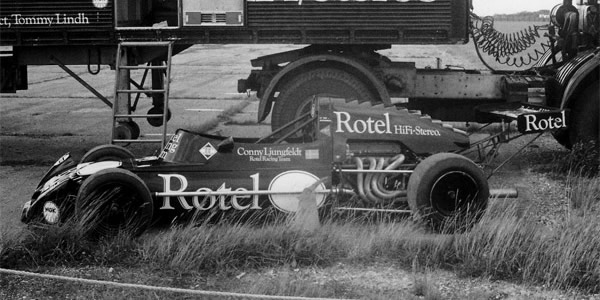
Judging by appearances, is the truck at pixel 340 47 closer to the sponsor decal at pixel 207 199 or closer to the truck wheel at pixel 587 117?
the truck wheel at pixel 587 117

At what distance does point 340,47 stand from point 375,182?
3685mm

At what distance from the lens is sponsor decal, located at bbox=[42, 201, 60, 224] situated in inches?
299

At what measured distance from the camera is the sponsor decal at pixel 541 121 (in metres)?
8.55

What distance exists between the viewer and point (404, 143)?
27.2 ft

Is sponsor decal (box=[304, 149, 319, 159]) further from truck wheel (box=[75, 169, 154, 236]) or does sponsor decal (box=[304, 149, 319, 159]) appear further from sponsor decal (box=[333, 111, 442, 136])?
truck wheel (box=[75, 169, 154, 236])

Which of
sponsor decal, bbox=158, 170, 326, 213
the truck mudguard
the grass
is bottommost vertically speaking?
the grass

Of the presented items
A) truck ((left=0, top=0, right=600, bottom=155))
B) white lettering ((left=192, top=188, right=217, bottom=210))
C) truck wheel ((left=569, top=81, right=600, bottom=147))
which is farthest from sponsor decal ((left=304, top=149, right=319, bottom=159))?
truck wheel ((left=569, top=81, right=600, bottom=147))

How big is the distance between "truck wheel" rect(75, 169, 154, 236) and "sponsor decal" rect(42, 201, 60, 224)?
0.96 feet

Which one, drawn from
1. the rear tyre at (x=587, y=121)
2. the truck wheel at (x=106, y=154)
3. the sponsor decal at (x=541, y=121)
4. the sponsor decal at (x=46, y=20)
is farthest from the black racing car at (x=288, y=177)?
the sponsor decal at (x=46, y=20)

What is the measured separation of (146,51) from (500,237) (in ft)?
20.4

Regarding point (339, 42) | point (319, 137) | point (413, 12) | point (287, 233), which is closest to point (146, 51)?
point (339, 42)

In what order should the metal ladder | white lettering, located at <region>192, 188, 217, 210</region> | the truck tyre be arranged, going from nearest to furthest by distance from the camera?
white lettering, located at <region>192, 188, 217, 210</region> → the metal ladder → the truck tyre

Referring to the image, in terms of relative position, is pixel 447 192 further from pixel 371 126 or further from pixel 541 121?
pixel 541 121

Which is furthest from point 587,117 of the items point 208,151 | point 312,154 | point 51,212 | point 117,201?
point 51,212
